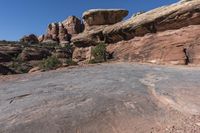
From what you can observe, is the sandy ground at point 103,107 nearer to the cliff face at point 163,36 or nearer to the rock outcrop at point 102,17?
the cliff face at point 163,36

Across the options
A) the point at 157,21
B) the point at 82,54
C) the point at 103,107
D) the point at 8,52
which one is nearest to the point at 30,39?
the point at 8,52

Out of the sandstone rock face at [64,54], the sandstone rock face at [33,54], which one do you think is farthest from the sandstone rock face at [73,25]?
the sandstone rock face at [64,54]

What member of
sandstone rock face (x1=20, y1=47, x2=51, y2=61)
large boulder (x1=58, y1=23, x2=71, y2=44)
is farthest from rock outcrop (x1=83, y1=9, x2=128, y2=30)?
large boulder (x1=58, y1=23, x2=71, y2=44)

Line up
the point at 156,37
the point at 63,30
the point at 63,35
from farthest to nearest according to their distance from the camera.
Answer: the point at 63,30 → the point at 63,35 → the point at 156,37

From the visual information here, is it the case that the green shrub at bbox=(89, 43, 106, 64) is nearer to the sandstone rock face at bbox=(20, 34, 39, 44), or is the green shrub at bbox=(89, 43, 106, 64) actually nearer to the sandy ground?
the sandy ground

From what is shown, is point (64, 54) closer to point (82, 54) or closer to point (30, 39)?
point (82, 54)

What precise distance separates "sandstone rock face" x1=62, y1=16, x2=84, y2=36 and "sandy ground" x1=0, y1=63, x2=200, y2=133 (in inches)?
3217

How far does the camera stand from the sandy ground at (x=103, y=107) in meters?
8.86

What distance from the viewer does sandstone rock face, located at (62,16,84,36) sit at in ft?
315

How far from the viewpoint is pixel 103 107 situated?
10352 mm

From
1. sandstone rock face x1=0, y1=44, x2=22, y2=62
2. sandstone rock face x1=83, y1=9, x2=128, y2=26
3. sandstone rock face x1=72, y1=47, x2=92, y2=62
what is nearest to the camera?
sandstone rock face x1=72, y1=47, x2=92, y2=62

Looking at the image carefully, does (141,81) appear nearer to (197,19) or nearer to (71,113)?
(71,113)

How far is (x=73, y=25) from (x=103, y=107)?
286ft

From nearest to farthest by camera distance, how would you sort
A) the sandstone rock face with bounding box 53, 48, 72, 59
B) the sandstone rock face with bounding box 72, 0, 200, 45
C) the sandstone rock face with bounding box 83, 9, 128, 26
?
the sandstone rock face with bounding box 72, 0, 200, 45, the sandstone rock face with bounding box 83, 9, 128, 26, the sandstone rock face with bounding box 53, 48, 72, 59
